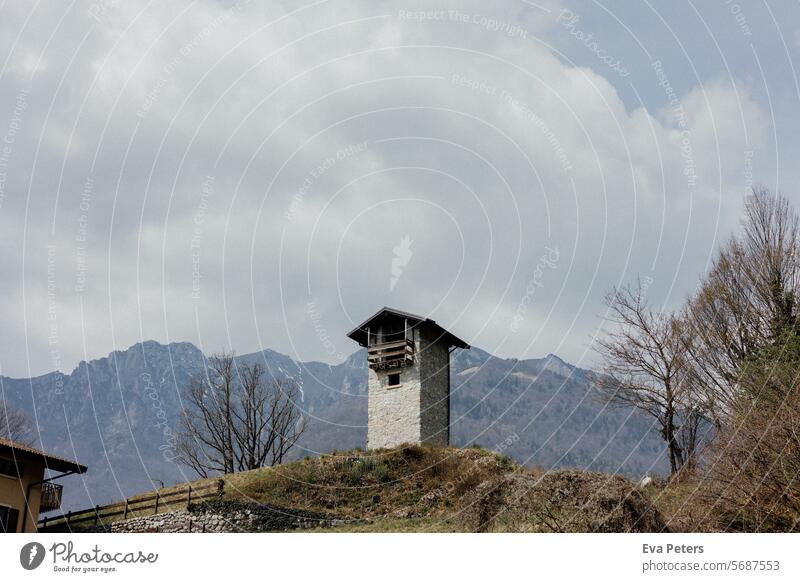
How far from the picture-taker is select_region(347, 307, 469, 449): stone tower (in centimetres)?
4178

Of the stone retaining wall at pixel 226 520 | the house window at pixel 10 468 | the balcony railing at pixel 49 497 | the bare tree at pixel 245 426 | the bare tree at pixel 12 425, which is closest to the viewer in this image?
the house window at pixel 10 468

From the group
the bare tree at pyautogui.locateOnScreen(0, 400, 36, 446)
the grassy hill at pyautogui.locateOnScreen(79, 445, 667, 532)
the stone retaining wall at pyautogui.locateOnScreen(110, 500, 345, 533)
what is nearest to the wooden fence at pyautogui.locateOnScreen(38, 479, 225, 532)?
the stone retaining wall at pyautogui.locateOnScreen(110, 500, 345, 533)

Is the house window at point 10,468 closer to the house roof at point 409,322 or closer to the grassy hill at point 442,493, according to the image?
the grassy hill at point 442,493

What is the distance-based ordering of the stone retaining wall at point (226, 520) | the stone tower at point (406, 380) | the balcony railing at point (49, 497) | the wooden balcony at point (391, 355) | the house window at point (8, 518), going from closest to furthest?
the house window at point (8, 518) < the stone retaining wall at point (226, 520) < the balcony railing at point (49, 497) < the stone tower at point (406, 380) < the wooden balcony at point (391, 355)

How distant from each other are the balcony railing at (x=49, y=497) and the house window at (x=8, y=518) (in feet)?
9.45

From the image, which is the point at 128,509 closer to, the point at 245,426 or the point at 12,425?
the point at 245,426

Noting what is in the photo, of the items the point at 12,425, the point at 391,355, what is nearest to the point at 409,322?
the point at 391,355

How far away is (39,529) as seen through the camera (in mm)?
31688

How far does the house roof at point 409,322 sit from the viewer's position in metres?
43.4

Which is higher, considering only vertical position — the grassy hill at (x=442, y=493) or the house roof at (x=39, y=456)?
the house roof at (x=39, y=456)

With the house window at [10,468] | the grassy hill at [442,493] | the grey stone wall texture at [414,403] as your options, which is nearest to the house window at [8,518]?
the house window at [10,468]

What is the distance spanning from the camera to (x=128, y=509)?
3238 cm

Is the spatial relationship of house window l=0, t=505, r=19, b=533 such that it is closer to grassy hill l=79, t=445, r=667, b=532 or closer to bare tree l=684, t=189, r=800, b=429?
grassy hill l=79, t=445, r=667, b=532

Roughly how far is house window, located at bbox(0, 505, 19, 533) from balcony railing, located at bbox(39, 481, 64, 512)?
288 cm
